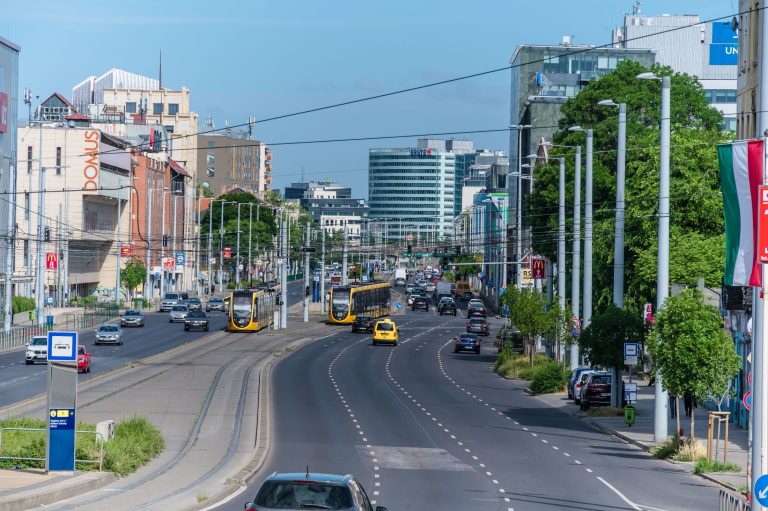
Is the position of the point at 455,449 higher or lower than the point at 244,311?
lower

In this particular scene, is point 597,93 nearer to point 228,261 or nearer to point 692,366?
point 692,366

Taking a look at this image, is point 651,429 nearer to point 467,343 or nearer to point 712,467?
point 712,467

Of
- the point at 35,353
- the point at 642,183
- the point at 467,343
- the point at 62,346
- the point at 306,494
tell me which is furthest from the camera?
the point at 467,343

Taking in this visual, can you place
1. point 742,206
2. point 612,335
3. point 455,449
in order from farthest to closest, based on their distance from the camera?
point 612,335 → point 455,449 → point 742,206

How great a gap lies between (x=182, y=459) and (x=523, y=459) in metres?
8.77

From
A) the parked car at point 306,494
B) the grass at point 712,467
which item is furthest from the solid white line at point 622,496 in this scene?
the parked car at point 306,494

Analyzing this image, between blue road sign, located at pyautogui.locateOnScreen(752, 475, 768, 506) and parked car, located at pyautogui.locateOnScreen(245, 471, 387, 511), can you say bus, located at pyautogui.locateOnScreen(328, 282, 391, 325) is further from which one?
blue road sign, located at pyautogui.locateOnScreen(752, 475, 768, 506)

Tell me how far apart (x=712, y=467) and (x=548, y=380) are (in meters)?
26.7

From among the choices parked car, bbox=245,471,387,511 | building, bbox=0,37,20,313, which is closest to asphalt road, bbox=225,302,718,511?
parked car, bbox=245,471,387,511

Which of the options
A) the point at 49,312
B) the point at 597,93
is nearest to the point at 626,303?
the point at 597,93

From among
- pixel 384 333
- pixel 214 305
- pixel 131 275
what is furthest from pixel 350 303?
pixel 131 275

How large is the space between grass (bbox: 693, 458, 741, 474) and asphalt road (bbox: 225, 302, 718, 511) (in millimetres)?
708

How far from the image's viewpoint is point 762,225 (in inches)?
741

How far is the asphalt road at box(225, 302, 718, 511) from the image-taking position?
2670 cm
